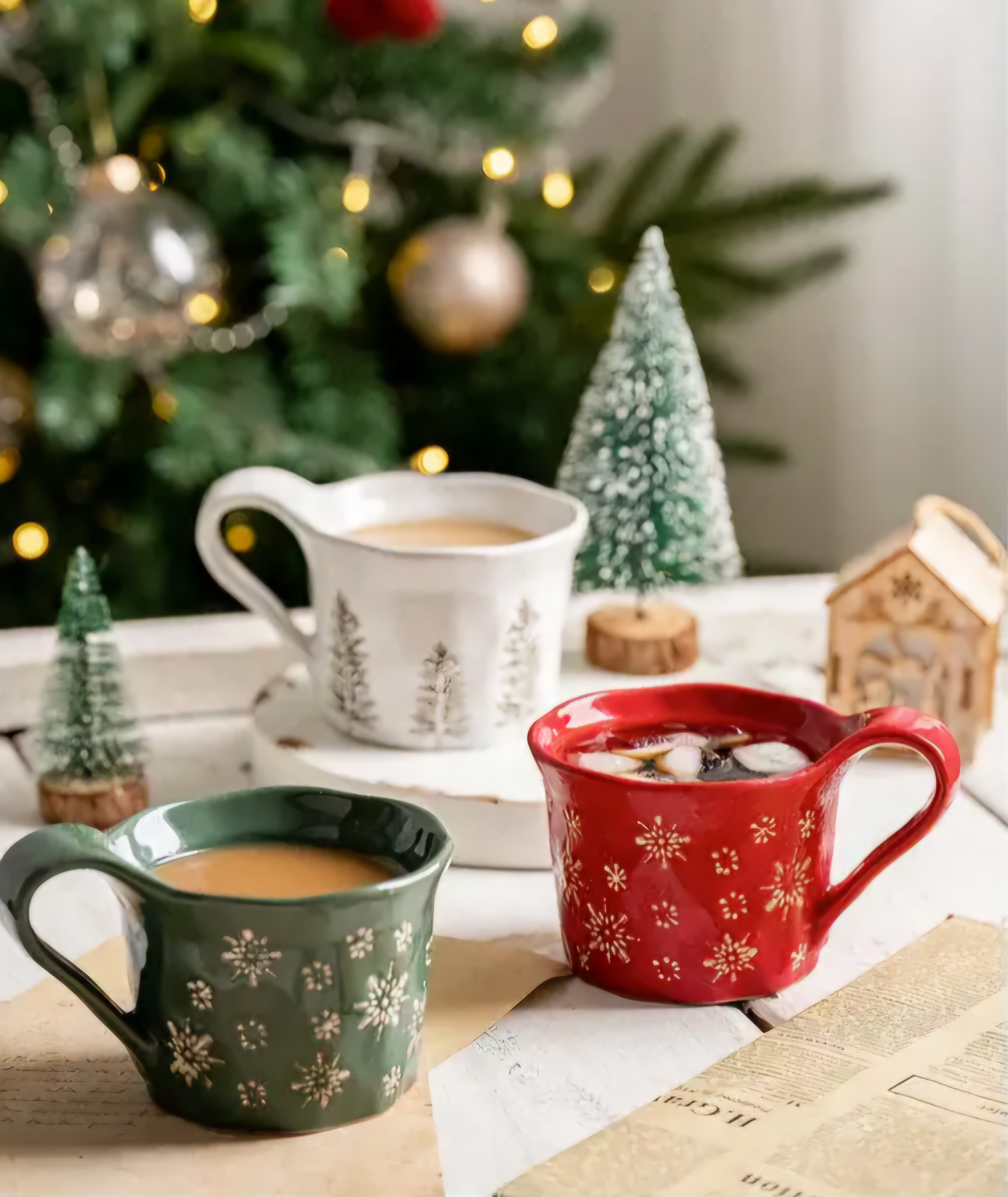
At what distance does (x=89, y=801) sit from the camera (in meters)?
0.74

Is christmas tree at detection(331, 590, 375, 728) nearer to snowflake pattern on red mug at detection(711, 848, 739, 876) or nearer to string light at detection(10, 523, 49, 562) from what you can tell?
snowflake pattern on red mug at detection(711, 848, 739, 876)

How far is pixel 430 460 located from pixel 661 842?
874mm

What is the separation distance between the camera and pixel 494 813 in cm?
68

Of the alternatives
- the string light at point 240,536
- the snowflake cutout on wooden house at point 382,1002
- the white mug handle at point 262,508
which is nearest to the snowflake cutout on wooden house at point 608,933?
the snowflake cutout on wooden house at point 382,1002

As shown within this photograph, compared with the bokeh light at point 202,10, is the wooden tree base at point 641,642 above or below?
below

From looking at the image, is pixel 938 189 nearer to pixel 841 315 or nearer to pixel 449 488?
pixel 841 315

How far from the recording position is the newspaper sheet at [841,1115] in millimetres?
447

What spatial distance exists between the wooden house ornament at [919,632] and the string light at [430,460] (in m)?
0.62

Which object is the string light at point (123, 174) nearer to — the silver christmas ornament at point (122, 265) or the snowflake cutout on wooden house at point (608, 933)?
the silver christmas ornament at point (122, 265)

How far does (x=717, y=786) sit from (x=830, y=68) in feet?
4.25

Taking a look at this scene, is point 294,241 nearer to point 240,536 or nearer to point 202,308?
point 202,308

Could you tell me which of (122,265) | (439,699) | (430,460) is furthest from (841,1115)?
(430,460)

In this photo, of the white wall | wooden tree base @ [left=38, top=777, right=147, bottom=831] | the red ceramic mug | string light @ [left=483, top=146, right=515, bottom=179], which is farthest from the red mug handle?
the white wall

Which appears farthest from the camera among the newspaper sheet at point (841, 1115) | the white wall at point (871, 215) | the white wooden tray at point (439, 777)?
the white wall at point (871, 215)
